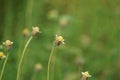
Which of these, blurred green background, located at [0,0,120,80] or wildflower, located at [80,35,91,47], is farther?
wildflower, located at [80,35,91,47]

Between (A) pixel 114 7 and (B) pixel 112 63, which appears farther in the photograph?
(A) pixel 114 7

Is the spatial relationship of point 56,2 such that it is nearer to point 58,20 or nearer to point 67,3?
point 67,3

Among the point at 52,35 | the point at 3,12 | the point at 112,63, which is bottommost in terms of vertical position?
the point at 112,63

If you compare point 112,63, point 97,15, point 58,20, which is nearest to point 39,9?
point 58,20

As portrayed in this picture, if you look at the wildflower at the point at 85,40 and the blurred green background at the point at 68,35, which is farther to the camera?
the wildflower at the point at 85,40

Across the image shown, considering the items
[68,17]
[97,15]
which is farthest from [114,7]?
[68,17]

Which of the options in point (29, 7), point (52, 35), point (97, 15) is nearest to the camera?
point (29, 7)

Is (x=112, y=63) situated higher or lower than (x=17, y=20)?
lower

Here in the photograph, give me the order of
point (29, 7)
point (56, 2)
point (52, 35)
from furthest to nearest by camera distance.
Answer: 1. point (56, 2)
2. point (52, 35)
3. point (29, 7)
